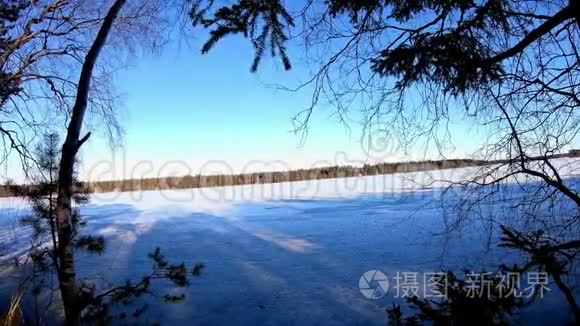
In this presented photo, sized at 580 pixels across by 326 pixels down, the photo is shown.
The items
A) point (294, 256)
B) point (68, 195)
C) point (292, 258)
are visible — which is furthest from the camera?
point (294, 256)

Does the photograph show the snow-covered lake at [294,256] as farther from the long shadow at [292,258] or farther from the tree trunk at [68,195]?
the tree trunk at [68,195]

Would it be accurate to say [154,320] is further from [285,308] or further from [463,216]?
[463,216]

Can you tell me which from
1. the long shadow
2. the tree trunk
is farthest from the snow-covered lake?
the tree trunk

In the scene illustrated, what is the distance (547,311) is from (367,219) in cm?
472

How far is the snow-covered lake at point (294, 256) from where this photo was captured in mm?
3697

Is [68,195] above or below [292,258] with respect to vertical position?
above

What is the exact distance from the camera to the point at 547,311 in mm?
3463

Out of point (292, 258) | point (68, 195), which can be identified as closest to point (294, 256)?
point (292, 258)

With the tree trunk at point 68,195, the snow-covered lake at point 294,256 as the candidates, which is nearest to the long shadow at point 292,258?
the snow-covered lake at point 294,256

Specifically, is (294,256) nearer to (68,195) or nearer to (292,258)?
(292,258)

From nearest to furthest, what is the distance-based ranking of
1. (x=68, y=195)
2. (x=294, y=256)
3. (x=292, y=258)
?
1. (x=68, y=195)
2. (x=292, y=258)
3. (x=294, y=256)

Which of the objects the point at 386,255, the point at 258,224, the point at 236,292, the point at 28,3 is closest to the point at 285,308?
the point at 236,292

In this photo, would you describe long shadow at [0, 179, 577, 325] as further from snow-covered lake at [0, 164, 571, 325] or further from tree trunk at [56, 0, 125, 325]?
tree trunk at [56, 0, 125, 325]

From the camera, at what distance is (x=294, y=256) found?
559cm
